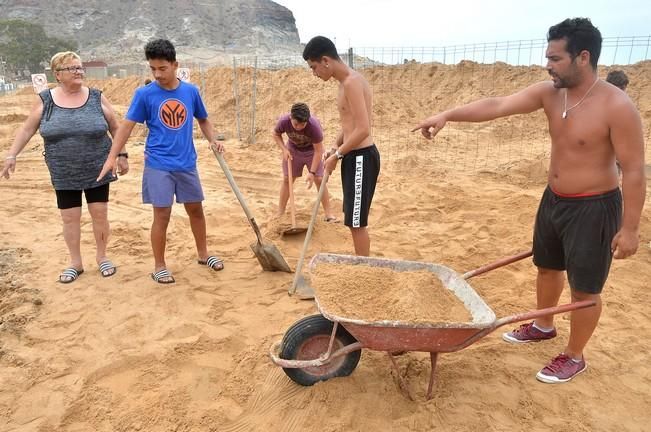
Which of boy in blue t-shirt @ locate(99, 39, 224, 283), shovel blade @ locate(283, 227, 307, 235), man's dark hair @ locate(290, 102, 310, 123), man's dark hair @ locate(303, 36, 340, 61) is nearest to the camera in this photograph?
man's dark hair @ locate(303, 36, 340, 61)

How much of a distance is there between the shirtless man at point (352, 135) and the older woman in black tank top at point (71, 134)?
173 cm

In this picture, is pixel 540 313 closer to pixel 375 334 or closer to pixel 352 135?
pixel 375 334

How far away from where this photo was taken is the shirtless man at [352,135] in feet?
10.5

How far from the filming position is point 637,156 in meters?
2.19

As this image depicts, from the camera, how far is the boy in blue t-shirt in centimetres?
341

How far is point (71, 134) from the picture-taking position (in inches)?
141

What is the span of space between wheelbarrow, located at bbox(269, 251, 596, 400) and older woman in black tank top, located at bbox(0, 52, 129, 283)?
213cm

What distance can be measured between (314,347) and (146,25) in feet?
217

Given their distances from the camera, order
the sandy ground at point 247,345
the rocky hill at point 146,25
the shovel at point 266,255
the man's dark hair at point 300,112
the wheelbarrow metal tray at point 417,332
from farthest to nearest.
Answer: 1. the rocky hill at point 146,25
2. the man's dark hair at point 300,112
3. the shovel at point 266,255
4. the sandy ground at point 247,345
5. the wheelbarrow metal tray at point 417,332

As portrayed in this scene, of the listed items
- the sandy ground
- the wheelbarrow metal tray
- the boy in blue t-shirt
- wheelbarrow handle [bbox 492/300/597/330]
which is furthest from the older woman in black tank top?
wheelbarrow handle [bbox 492/300/597/330]

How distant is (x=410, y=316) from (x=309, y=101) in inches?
459

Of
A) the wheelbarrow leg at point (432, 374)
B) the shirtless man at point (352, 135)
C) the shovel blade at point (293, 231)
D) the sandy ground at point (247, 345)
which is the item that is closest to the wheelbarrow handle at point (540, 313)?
the wheelbarrow leg at point (432, 374)

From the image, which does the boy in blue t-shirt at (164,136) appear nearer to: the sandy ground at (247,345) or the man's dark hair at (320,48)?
the sandy ground at (247,345)

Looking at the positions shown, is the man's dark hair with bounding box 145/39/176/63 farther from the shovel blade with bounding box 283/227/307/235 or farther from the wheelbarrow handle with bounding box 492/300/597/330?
the wheelbarrow handle with bounding box 492/300/597/330
